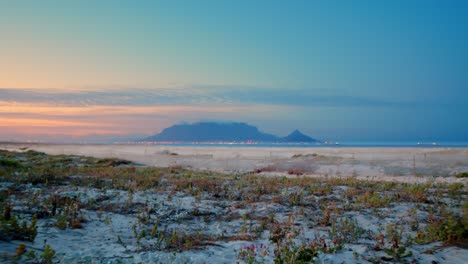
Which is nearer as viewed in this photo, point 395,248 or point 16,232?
point 16,232

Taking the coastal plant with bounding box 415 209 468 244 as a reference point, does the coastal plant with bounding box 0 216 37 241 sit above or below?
above

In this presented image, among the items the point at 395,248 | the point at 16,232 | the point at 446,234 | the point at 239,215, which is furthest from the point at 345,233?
the point at 16,232

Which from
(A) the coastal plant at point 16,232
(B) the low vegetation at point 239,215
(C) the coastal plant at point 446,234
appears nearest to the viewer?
Result: (A) the coastal plant at point 16,232

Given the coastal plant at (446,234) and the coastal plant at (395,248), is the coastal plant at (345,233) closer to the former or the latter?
the coastal plant at (395,248)

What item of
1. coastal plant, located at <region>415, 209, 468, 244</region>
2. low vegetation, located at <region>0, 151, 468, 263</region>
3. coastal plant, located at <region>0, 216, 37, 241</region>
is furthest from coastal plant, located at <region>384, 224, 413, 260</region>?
coastal plant, located at <region>0, 216, 37, 241</region>

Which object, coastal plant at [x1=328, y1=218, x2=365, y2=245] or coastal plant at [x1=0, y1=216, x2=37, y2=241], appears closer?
coastal plant at [x1=0, y1=216, x2=37, y2=241]

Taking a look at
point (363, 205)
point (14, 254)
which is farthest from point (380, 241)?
point (14, 254)

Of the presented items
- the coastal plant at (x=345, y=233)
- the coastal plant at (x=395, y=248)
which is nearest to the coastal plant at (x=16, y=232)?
the coastal plant at (x=345, y=233)

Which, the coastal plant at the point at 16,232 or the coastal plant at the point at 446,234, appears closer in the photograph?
the coastal plant at the point at 16,232

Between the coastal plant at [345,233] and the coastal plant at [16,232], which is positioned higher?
the coastal plant at [16,232]

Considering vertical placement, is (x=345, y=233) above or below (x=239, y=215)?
above

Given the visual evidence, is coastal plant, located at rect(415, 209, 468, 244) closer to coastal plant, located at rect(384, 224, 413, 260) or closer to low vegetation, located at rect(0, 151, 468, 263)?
low vegetation, located at rect(0, 151, 468, 263)

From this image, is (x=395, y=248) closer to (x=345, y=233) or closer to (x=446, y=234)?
(x=345, y=233)

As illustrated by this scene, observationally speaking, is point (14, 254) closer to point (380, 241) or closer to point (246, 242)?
point (246, 242)
